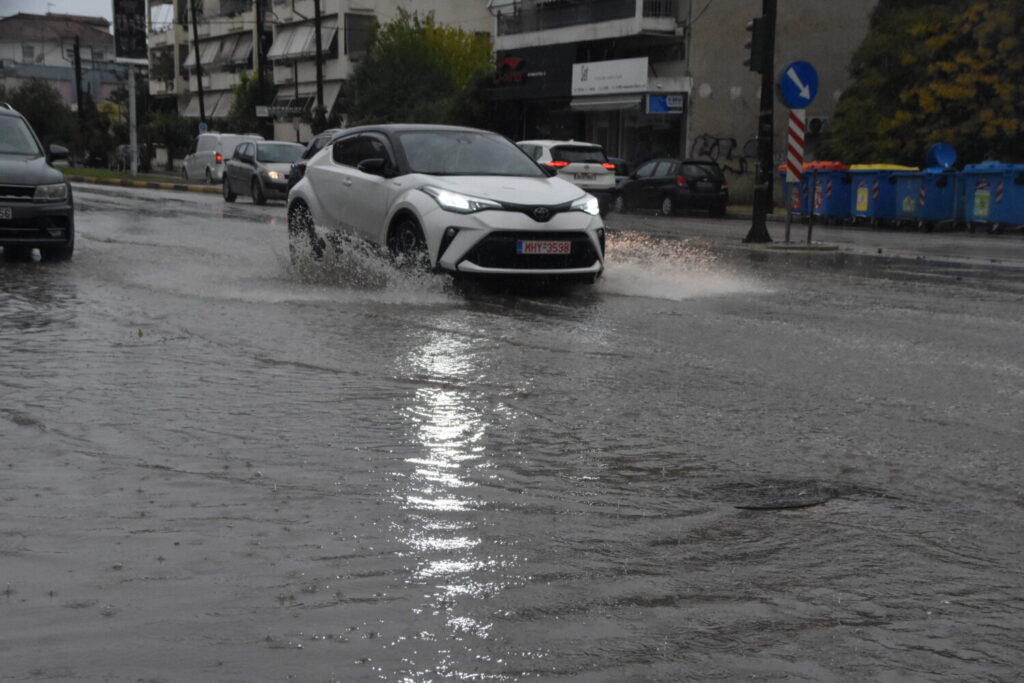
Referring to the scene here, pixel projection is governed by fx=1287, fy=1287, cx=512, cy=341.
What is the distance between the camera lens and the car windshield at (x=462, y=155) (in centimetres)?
1207

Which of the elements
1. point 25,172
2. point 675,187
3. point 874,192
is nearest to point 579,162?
point 675,187

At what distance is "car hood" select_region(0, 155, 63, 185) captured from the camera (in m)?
13.5

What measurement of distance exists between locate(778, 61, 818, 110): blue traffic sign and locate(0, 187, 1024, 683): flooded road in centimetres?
967

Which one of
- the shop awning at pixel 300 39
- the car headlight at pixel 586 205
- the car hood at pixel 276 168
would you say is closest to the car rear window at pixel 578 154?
the car hood at pixel 276 168

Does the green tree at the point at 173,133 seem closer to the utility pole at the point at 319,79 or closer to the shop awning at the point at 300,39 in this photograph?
the shop awning at the point at 300,39

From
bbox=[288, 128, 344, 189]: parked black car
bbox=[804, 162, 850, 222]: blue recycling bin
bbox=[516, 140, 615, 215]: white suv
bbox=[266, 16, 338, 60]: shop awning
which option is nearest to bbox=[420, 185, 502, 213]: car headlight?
bbox=[288, 128, 344, 189]: parked black car

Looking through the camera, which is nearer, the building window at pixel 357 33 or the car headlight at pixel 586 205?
the car headlight at pixel 586 205

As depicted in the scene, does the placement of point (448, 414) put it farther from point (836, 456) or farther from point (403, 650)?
point (403, 650)

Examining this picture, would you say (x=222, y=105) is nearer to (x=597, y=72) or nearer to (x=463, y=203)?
(x=597, y=72)

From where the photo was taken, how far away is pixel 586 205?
37.9 feet

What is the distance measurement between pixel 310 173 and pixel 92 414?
7.92m

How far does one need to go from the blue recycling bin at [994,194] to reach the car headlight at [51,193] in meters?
17.5

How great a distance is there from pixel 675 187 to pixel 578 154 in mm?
4018

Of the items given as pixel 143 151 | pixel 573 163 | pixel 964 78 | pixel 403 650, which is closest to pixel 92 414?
pixel 403 650
